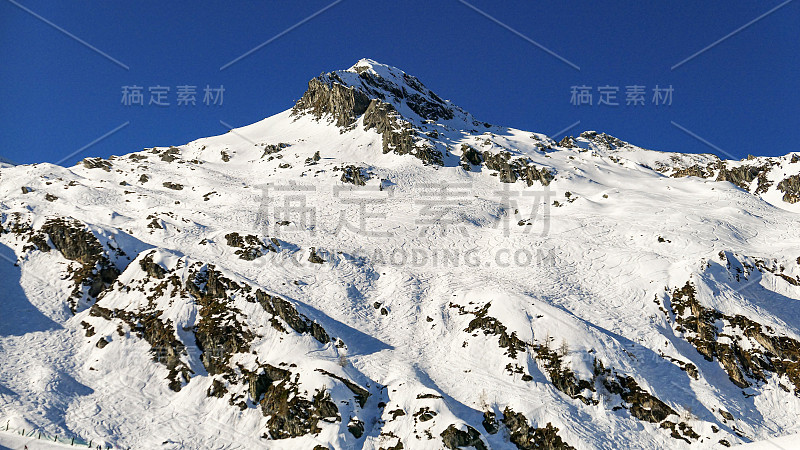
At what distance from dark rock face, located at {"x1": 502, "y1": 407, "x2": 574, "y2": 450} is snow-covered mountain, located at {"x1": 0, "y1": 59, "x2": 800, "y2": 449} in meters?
0.11

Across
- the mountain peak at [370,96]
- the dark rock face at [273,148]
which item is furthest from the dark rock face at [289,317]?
the mountain peak at [370,96]

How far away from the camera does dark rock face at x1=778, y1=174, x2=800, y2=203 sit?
73.2 m

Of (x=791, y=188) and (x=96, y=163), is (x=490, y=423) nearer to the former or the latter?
(x=96, y=163)

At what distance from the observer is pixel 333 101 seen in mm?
105500

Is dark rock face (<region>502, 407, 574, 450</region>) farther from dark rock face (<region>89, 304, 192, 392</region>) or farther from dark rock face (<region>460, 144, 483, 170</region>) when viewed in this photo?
dark rock face (<region>460, 144, 483, 170</region>)

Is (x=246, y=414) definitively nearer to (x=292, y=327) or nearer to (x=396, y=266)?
(x=292, y=327)

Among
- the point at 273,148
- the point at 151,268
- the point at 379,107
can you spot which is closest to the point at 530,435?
the point at 151,268

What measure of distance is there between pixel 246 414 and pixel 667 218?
2082 inches

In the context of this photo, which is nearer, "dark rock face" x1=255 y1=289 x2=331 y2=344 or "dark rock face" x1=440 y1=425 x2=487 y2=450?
"dark rock face" x1=440 y1=425 x2=487 y2=450

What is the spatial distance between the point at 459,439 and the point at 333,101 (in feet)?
311

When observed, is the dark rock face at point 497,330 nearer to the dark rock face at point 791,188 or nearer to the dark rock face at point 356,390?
the dark rock face at point 356,390

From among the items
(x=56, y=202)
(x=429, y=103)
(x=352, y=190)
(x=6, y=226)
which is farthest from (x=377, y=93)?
(x=6, y=226)

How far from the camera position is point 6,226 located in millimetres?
42625

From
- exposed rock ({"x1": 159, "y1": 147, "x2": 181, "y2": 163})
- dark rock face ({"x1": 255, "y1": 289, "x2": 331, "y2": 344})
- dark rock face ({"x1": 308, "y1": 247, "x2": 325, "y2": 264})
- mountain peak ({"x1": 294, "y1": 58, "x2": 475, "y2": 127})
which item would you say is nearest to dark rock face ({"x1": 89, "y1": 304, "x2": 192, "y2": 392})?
dark rock face ({"x1": 255, "y1": 289, "x2": 331, "y2": 344})
